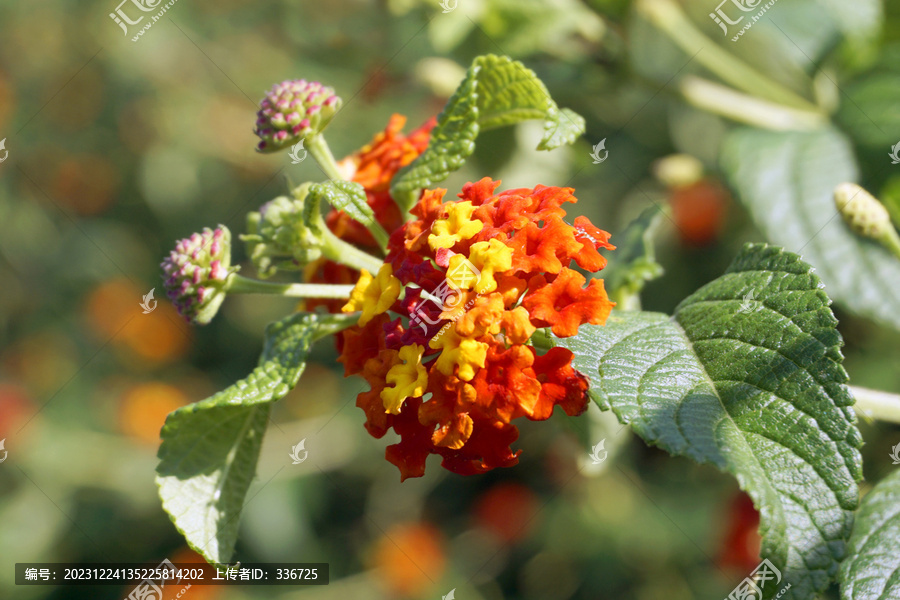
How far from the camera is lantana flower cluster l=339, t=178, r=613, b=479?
2.79 ft

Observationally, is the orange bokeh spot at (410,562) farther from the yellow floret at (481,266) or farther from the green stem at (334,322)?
the yellow floret at (481,266)

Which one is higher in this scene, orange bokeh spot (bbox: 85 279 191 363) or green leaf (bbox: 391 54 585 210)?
green leaf (bbox: 391 54 585 210)

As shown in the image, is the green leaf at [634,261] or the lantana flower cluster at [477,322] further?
the green leaf at [634,261]

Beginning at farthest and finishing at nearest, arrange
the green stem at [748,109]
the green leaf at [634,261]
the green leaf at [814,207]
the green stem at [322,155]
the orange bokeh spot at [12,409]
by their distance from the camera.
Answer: the orange bokeh spot at [12,409]
the green stem at [748,109]
the green leaf at [814,207]
the green leaf at [634,261]
the green stem at [322,155]

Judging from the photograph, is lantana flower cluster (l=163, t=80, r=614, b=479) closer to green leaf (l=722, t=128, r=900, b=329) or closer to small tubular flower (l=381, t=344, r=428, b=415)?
small tubular flower (l=381, t=344, r=428, b=415)

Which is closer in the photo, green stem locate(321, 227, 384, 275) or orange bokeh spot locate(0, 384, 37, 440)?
green stem locate(321, 227, 384, 275)

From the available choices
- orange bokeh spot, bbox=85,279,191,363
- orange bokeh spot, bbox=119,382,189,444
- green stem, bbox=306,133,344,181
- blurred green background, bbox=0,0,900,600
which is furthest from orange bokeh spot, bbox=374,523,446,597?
green stem, bbox=306,133,344,181

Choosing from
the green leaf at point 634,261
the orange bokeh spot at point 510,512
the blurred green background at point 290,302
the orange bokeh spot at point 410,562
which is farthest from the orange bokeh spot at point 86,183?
the green leaf at point 634,261

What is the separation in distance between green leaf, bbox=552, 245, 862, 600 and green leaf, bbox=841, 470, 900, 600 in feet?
0.71

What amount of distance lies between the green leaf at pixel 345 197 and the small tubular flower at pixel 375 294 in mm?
80

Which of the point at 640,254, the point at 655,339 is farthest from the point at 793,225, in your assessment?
the point at 655,339

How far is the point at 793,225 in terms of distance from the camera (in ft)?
4.79

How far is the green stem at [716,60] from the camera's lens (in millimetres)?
1702

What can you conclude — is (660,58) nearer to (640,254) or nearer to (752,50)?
(752,50)
